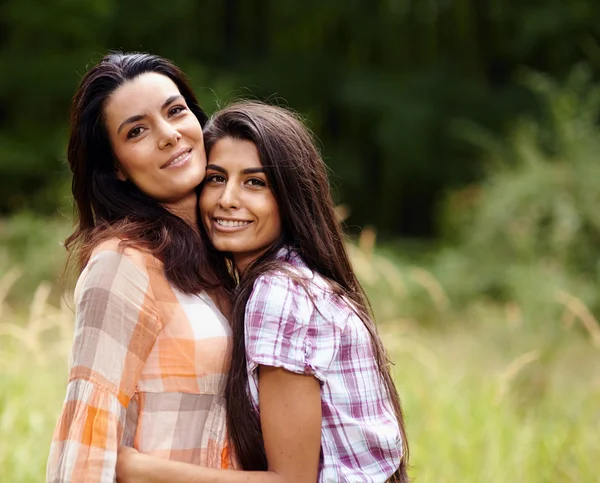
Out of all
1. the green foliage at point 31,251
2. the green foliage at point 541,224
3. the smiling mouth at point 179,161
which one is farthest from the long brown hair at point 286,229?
the green foliage at point 31,251

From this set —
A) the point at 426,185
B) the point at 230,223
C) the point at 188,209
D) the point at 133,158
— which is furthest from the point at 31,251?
the point at 426,185

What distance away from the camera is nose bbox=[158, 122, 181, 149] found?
2.57 meters

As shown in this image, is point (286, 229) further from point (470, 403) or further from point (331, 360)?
point (470, 403)

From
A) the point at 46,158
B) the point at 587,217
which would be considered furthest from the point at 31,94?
the point at 587,217

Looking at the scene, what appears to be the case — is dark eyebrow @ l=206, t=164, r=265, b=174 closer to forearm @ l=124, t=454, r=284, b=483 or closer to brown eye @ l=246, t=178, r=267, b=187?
brown eye @ l=246, t=178, r=267, b=187

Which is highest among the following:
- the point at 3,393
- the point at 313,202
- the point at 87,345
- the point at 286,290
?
the point at 313,202

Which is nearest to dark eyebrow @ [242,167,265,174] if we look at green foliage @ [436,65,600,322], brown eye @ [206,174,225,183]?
brown eye @ [206,174,225,183]

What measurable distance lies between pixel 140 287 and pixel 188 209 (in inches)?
19.8

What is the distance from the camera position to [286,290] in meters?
2.32

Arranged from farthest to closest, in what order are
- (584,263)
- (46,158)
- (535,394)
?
(46,158) → (584,263) → (535,394)

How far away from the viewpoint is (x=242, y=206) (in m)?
2.52

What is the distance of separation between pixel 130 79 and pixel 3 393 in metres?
2.90

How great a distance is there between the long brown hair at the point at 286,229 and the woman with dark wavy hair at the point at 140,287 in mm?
73

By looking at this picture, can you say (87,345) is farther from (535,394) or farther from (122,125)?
(535,394)
